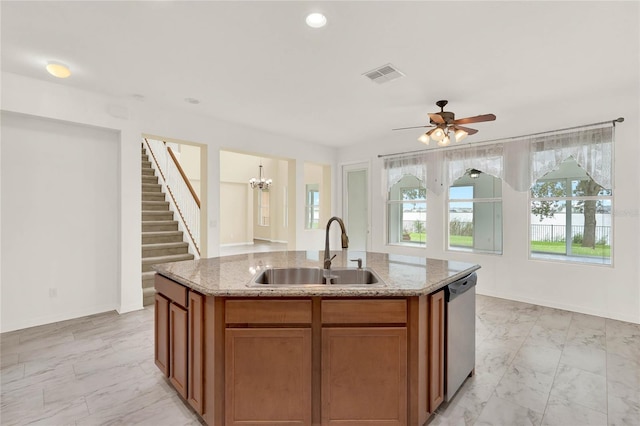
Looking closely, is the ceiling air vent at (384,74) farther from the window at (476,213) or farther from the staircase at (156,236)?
the staircase at (156,236)

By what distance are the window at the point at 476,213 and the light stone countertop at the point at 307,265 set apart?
280cm

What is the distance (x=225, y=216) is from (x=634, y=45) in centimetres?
1015

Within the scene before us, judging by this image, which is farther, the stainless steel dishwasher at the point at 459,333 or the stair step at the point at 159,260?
the stair step at the point at 159,260

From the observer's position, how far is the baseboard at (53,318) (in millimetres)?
3393

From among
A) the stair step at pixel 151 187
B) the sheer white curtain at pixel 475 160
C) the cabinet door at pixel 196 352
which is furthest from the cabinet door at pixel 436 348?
the stair step at pixel 151 187

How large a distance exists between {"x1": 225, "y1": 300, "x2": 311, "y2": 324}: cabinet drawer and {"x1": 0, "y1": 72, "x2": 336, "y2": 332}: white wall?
115 inches

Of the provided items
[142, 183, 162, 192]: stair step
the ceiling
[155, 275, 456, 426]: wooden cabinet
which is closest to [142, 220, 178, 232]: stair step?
[142, 183, 162, 192]: stair step

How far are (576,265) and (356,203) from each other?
3.73 metres

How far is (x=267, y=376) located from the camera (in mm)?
1736

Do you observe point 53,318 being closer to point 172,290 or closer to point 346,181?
point 172,290

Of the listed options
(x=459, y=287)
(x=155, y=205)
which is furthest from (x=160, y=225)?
(x=459, y=287)

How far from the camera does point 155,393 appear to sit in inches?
88.2

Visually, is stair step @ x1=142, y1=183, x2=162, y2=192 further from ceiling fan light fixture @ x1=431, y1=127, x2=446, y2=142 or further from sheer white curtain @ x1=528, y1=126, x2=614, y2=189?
sheer white curtain @ x1=528, y1=126, x2=614, y2=189

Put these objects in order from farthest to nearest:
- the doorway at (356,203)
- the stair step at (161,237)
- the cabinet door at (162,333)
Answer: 1. the doorway at (356,203)
2. the stair step at (161,237)
3. the cabinet door at (162,333)
